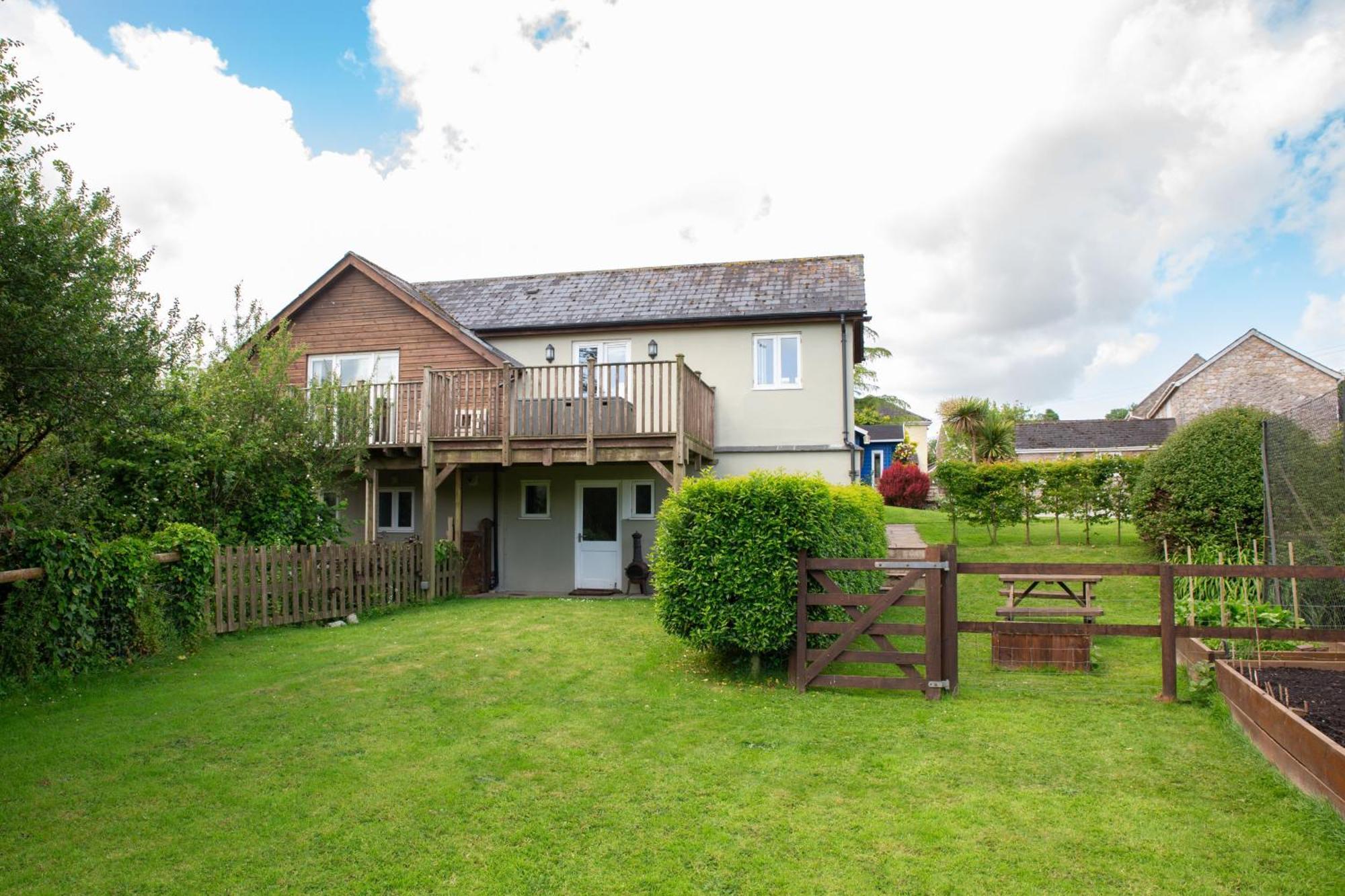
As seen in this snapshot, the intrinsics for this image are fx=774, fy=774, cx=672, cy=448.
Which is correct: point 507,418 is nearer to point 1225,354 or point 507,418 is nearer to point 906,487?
point 906,487

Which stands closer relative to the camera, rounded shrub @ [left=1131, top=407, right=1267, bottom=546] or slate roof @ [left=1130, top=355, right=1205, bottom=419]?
rounded shrub @ [left=1131, top=407, right=1267, bottom=546]

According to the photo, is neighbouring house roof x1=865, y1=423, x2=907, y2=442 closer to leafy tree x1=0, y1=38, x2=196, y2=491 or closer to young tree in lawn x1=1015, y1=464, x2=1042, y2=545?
young tree in lawn x1=1015, y1=464, x2=1042, y2=545

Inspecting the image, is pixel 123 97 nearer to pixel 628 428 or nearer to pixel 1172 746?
pixel 628 428

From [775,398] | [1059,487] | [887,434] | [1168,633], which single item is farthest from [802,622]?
[887,434]

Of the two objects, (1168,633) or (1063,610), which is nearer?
(1168,633)

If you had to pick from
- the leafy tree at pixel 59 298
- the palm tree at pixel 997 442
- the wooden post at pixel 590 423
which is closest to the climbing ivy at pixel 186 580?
the leafy tree at pixel 59 298

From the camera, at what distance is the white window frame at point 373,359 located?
17406 mm

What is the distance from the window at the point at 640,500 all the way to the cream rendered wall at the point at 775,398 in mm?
1670

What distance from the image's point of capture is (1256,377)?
33.9 metres

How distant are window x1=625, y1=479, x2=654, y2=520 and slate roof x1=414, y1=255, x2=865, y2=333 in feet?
12.1

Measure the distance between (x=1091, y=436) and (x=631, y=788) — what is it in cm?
4752

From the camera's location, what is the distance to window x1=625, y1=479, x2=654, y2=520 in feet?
54.9

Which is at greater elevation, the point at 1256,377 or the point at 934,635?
the point at 1256,377

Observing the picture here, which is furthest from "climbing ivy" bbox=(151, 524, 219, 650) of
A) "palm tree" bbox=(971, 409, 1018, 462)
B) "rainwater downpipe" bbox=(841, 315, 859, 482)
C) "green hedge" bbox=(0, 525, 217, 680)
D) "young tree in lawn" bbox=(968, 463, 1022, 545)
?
"palm tree" bbox=(971, 409, 1018, 462)
